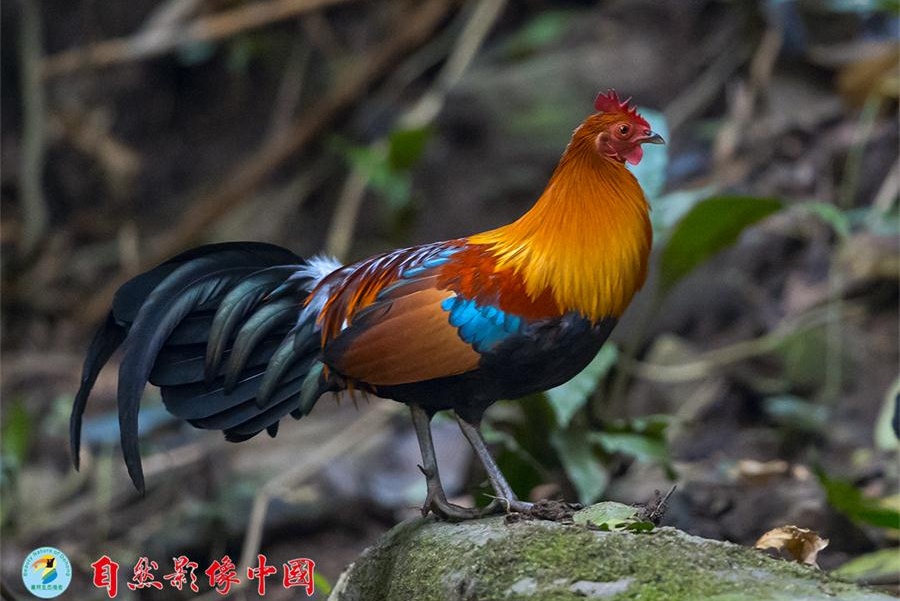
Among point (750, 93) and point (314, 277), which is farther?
point (750, 93)

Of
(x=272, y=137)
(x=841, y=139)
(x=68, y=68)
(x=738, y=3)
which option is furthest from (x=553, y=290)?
(x=68, y=68)

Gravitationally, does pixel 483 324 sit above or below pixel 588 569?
above

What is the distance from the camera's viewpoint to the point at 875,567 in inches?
152

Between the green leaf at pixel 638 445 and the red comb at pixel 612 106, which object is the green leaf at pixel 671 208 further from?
the red comb at pixel 612 106

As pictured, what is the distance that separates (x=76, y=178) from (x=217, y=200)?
6.50 feet

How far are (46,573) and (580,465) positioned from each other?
1.98 metres

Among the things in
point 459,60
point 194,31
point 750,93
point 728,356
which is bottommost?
point 728,356

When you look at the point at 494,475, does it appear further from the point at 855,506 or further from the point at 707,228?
the point at 707,228

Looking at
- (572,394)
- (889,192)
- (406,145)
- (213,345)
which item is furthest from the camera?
(406,145)

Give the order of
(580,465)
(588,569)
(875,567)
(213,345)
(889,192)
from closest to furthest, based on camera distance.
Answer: (588,569)
(213,345)
(875,567)
(580,465)
(889,192)

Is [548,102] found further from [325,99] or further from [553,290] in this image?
[553,290]

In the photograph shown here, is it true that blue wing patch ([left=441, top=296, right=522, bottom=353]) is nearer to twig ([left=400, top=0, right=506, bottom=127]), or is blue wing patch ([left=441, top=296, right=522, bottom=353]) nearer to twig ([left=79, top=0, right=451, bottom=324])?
twig ([left=400, top=0, right=506, bottom=127])

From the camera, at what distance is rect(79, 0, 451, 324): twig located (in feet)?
28.1

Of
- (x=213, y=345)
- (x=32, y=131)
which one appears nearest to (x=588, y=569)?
(x=213, y=345)
